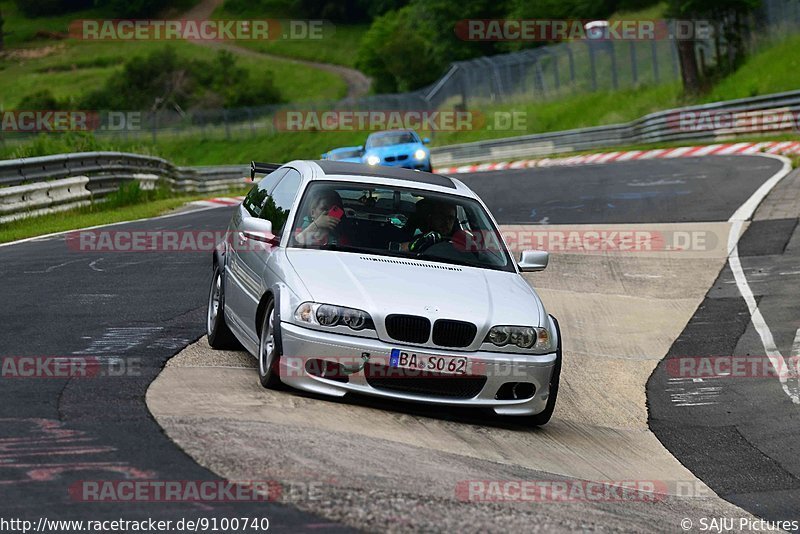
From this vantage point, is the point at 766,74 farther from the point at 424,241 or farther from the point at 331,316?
the point at 331,316

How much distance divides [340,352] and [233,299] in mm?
1902

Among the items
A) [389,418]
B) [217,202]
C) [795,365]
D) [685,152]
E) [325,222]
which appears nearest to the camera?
[389,418]

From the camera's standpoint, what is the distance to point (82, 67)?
11731 cm

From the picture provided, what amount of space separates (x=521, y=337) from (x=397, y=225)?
1.57 m

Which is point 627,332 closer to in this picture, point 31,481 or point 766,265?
point 766,265

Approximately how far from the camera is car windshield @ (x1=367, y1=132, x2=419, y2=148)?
31828 mm

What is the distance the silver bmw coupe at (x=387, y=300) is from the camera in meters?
7.75

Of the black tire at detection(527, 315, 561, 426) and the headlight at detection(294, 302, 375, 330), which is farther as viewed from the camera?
the black tire at detection(527, 315, 561, 426)

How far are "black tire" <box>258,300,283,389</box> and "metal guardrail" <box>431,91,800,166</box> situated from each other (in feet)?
94.1

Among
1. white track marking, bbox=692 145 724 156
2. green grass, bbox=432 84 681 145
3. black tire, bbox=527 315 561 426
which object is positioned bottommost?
green grass, bbox=432 84 681 145

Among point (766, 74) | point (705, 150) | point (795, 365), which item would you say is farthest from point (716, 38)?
point (795, 365)

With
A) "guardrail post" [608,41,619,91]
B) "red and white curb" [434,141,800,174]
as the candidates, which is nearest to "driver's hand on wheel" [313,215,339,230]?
"red and white curb" [434,141,800,174]

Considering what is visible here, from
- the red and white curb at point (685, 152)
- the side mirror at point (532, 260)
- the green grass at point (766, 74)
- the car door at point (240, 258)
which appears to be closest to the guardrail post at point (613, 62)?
the green grass at point (766, 74)

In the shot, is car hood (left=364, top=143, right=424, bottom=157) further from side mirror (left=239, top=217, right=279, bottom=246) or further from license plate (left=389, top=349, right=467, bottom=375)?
license plate (left=389, top=349, right=467, bottom=375)
